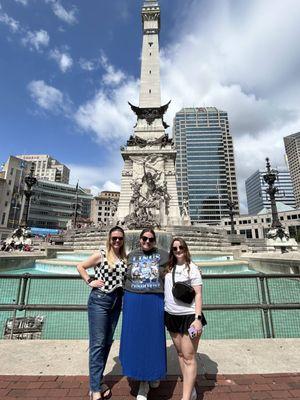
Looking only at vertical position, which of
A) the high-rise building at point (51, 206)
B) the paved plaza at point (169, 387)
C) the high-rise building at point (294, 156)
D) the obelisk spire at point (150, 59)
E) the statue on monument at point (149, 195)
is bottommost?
the paved plaza at point (169, 387)

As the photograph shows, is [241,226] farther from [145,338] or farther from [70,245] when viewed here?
[145,338]

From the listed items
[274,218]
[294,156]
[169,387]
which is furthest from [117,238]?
[294,156]

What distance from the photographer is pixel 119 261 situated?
9.93 feet

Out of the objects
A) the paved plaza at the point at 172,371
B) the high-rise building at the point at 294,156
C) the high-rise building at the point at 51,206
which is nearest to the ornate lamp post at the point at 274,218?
the paved plaza at the point at 172,371

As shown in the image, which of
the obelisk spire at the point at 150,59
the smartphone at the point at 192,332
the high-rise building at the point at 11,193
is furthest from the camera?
the high-rise building at the point at 11,193

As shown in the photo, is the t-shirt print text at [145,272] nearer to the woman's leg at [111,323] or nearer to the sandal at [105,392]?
the woman's leg at [111,323]

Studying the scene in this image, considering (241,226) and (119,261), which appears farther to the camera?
(241,226)

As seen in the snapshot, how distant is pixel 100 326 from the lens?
2840 millimetres

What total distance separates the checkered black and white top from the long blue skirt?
9.5 inches

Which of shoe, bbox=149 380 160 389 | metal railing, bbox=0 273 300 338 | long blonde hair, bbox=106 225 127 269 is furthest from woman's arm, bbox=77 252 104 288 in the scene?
metal railing, bbox=0 273 300 338

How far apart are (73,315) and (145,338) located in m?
3.80

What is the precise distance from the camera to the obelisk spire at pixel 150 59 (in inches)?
1489

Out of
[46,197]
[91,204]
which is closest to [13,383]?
[46,197]

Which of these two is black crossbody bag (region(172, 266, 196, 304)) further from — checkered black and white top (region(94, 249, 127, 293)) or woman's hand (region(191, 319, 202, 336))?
checkered black and white top (region(94, 249, 127, 293))
